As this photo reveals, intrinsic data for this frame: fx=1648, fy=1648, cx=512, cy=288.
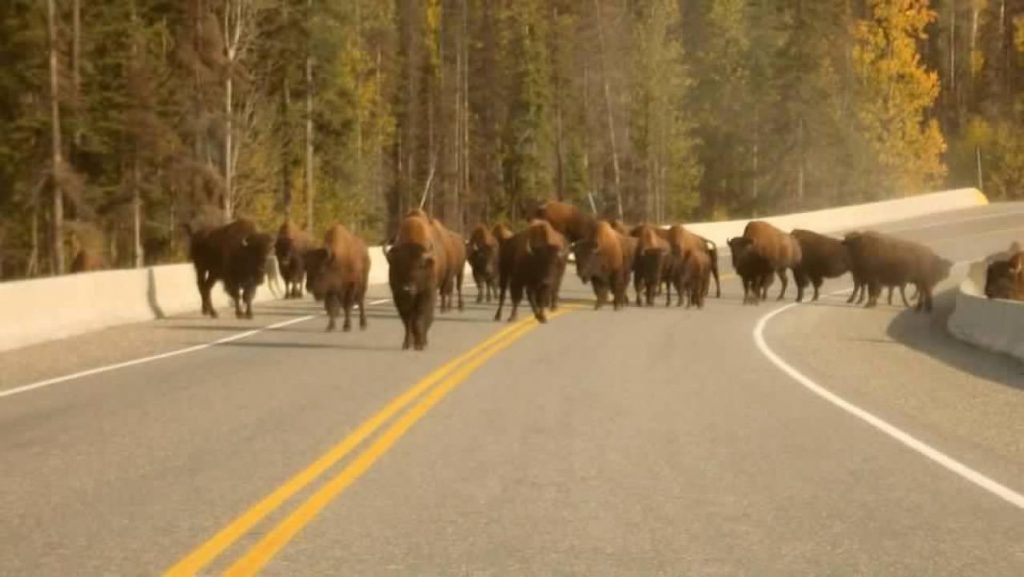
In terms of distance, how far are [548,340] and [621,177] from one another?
7523 centimetres

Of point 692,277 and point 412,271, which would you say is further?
point 692,277

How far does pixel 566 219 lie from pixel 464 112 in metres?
53.2

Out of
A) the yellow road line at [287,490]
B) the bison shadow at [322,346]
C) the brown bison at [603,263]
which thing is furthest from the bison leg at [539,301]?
the yellow road line at [287,490]

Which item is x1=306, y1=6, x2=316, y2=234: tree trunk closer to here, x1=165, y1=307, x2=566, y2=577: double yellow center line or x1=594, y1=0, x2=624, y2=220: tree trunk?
x1=594, y1=0, x2=624, y2=220: tree trunk

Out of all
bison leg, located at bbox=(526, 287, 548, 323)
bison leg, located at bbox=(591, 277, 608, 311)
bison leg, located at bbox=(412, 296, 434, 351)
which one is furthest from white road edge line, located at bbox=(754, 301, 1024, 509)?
bison leg, located at bbox=(591, 277, 608, 311)

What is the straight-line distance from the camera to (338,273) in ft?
80.4

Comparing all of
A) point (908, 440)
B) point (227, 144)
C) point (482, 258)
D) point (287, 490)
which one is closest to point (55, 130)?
point (227, 144)

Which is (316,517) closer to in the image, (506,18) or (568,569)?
(568,569)

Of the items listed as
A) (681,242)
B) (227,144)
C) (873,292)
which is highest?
(227,144)

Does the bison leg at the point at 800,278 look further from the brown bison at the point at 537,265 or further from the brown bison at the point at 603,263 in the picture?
the brown bison at the point at 537,265

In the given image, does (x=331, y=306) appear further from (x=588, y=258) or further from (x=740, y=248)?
(x=740, y=248)

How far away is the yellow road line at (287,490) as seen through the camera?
7.50 metres

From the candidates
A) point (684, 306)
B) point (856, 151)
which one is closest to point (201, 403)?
point (684, 306)

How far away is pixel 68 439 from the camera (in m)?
12.0
